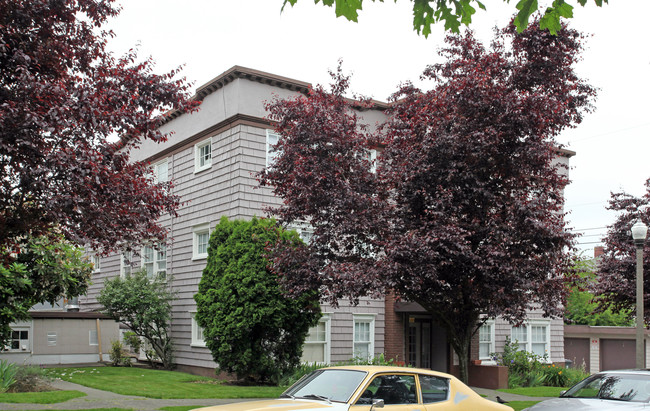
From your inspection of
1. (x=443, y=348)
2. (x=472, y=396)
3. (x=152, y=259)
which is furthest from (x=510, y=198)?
(x=152, y=259)

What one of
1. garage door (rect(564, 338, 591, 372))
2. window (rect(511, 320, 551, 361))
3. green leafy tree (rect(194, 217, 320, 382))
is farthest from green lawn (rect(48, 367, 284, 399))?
garage door (rect(564, 338, 591, 372))

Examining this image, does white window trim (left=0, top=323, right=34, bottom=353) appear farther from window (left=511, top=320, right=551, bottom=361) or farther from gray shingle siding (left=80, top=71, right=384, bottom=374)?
window (left=511, top=320, right=551, bottom=361)

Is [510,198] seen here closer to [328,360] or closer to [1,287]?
[328,360]

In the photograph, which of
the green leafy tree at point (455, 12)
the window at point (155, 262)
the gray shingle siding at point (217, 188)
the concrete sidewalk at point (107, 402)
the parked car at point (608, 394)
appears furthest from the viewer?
the window at point (155, 262)

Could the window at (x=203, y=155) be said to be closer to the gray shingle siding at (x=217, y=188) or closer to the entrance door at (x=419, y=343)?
the gray shingle siding at (x=217, y=188)

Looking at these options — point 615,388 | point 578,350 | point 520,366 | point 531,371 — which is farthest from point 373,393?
point 578,350

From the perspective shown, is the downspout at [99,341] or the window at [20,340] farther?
the downspout at [99,341]

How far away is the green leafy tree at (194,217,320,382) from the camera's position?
54.7ft

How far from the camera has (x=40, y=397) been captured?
1344 centimetres

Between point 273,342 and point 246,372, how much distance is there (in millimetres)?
1057

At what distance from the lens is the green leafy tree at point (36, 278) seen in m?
15.4

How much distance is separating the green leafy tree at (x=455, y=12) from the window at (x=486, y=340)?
65.7 feet

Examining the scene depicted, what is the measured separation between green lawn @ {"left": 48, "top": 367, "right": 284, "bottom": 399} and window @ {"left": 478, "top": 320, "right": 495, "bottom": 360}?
11343 millimetres

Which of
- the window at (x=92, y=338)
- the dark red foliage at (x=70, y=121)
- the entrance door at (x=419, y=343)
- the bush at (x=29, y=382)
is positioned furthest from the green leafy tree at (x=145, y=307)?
the dark red foliage at (x=70, y=121)
